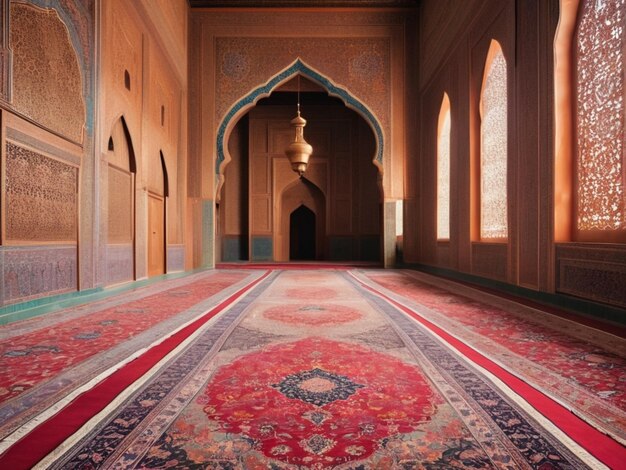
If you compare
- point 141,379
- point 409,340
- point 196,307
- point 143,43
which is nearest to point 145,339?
point 141,379

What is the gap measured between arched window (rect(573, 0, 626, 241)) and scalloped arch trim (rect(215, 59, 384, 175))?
394cm

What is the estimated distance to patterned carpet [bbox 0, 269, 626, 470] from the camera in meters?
0.90

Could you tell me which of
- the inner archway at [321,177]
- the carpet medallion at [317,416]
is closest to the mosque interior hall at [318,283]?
the carpet medallion at [317,416]

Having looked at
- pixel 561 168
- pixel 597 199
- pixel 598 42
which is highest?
pixel 598 42

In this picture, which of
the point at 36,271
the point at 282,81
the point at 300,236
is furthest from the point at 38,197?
the point at 300,236

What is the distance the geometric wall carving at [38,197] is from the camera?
2.44 meters

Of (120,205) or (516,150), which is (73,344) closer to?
(120,205)

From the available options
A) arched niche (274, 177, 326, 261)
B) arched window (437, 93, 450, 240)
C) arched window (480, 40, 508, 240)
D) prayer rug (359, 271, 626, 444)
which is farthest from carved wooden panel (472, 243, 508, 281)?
arched niche (274, 177, 326, 261)

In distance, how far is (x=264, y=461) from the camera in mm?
874

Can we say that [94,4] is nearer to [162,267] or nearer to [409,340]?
[162,267]

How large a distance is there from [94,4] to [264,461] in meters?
3.88

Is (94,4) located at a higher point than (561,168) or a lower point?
higher

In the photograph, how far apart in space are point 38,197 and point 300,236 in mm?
9374

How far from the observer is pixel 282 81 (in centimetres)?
680
